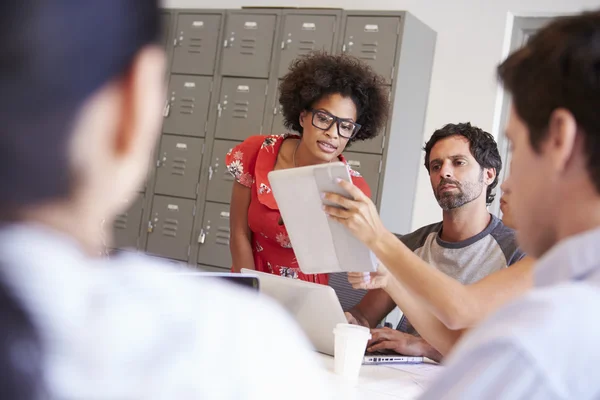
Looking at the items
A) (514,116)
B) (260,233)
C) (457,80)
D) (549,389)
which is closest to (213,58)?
(457,80)

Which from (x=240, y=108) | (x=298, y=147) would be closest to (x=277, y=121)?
(x=240, y=108)

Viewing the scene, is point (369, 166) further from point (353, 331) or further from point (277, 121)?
point (353, 331)

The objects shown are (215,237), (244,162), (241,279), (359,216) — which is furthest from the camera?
(215,237)

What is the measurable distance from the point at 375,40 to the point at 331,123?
2.12 m

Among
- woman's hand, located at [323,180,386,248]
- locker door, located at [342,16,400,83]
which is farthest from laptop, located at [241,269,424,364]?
locker door, located at [342,16,400,83]

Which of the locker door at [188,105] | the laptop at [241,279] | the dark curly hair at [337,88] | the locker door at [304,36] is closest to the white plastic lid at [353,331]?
the laptop at [241,279]

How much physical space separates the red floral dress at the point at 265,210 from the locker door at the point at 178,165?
2364mm

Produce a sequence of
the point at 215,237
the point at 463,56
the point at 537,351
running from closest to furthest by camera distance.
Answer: the point at 537,351, the point at 463,56, the point at 215,237

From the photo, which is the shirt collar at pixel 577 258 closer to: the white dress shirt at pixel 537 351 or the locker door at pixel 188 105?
the white dress shirt at pixel 537 351

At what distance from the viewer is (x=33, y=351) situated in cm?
37

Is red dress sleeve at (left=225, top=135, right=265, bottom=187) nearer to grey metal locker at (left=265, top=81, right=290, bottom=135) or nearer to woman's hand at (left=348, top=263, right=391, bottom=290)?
woman's hand at (left=348, top=263, right=391, bottom=290)

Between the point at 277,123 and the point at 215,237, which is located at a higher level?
the point at 277,123

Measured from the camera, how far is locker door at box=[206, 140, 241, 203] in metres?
4.88

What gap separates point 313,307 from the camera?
77.6 inches
